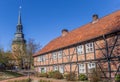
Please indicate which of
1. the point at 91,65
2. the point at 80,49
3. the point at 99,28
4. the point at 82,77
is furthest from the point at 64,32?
the point at 82,77

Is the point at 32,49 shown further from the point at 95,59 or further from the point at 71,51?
the point at 95,59

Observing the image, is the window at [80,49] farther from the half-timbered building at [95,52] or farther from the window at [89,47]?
the window at [89,47]

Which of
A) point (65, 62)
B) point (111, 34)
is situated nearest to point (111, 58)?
point (111, 34)

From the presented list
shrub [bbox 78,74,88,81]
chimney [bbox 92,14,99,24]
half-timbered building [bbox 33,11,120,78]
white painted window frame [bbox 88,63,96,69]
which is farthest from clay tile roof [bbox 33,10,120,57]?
shrub [bbox 78,74,88,81]

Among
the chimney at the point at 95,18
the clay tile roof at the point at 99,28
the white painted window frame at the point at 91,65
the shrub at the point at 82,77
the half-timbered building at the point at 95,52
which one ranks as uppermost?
the chimney at the point at 95,18

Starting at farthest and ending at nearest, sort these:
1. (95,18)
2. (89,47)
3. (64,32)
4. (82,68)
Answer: (64,32), (95,18), (82,68), (89,47)

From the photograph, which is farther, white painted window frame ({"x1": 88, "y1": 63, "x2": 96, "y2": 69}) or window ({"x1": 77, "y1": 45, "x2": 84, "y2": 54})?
window ({"x1": 77, "y1": 45, "x2": 84, "y2": 54})

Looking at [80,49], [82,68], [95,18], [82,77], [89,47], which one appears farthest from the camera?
[95,18]

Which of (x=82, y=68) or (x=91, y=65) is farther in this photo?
(x=82, y=68)

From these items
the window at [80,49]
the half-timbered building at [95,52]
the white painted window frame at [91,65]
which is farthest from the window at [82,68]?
the window at [80,49]

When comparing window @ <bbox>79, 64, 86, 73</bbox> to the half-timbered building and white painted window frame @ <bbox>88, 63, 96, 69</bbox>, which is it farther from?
white painted window frame @ <bbox>88, 63, 96, 69</bbox>

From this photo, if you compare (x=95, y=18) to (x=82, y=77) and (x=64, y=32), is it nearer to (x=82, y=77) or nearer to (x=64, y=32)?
(x=64, y=32)

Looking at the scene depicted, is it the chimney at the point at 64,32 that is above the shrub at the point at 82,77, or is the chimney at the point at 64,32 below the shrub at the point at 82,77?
above

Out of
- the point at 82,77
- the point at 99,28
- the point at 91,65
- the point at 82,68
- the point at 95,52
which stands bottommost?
the point at 82,77
